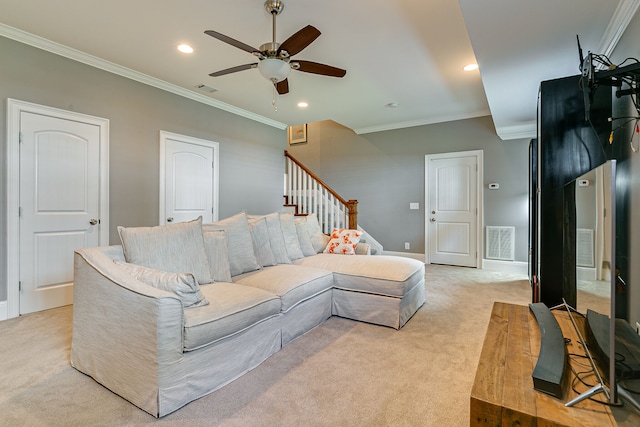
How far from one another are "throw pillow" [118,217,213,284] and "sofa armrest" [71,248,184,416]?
0.17 meters

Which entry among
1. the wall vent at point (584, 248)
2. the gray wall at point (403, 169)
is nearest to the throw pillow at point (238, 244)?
the wall vent at point (584, 248)

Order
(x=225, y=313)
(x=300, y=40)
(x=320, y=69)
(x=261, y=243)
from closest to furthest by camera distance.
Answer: (x=225, y=313) < (x=300, y=40) < (x=320, y=69) < (x=261, y=243)

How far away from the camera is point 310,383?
1.88m

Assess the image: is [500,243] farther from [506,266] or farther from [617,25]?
[617,25]

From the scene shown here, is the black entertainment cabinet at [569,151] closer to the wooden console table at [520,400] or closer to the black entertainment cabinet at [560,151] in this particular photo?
the black entertainment cabinet at [560,151]

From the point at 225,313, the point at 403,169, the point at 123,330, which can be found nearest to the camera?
the point at 123,330

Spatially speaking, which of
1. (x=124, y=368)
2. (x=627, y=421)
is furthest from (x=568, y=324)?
(x=124, y=368)

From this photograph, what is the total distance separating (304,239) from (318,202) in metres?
1.98

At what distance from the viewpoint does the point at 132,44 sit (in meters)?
3.12

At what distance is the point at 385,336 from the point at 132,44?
143 inches

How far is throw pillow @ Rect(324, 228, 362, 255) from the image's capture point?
3.76m

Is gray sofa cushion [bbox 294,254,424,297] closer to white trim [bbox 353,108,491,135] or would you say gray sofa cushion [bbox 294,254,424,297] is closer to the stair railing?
the stair railing

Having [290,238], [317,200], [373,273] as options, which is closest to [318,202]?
[317,200]

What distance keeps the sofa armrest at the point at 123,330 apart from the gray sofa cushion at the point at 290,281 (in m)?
0.85
